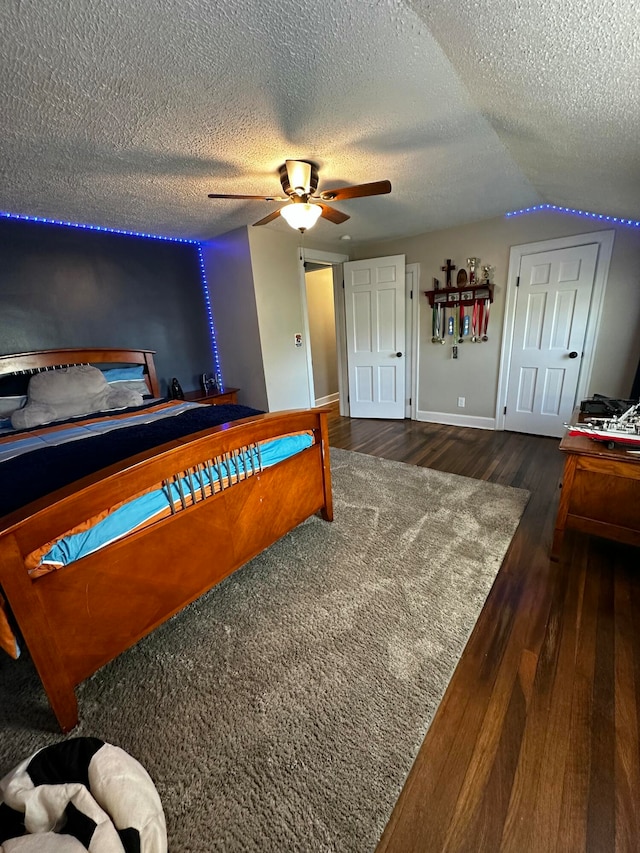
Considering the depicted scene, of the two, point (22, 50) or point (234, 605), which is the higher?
point (22, 50)

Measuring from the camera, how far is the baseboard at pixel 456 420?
4.18 metres

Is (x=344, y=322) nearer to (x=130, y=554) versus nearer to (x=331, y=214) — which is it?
(x=331, y=214)

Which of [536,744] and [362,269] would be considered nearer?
[536,744]

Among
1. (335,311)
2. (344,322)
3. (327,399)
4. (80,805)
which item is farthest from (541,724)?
(327,399)

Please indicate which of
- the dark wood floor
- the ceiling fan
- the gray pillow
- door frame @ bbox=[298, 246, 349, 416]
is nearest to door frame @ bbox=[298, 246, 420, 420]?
door frame @ bbox=[298, 246, 349, 416]

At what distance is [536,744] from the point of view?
1.11 m

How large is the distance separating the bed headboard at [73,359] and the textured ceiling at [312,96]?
1.14m

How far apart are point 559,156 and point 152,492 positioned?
2.95 meters

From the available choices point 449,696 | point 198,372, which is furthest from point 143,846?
point 198,372

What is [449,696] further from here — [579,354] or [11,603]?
[579,354]

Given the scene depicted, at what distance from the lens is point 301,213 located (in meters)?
2.18

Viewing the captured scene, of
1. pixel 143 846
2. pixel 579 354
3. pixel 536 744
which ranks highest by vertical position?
pixel 579 354

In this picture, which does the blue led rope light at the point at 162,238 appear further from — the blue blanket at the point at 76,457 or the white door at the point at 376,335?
the blue blanket at the point at 76,457

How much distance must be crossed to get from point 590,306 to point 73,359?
196 inches
